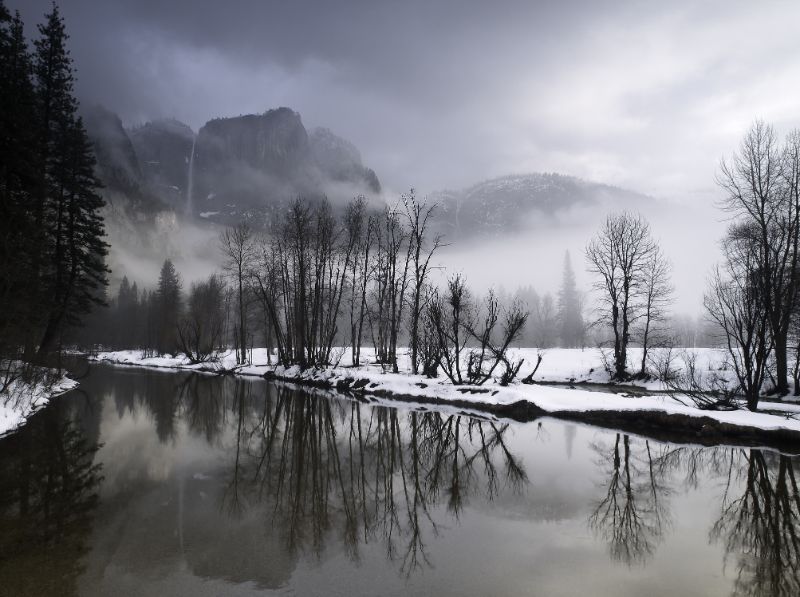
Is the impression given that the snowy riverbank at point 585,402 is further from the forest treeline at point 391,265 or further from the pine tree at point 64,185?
the pine tree at point 64,185

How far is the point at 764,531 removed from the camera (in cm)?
668

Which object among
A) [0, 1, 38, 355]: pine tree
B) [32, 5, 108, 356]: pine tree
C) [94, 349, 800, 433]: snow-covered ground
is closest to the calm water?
[94, 349, 800, 433]: snow-covered ground

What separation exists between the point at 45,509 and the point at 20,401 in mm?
12540

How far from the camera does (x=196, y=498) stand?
765cm

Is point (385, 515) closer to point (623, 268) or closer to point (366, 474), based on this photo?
point (366, 474)

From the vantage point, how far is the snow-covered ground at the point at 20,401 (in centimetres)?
1404

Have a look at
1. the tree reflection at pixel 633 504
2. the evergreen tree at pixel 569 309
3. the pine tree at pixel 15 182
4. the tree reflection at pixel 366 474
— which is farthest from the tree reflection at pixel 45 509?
the evergreen tree at pixel 569 309

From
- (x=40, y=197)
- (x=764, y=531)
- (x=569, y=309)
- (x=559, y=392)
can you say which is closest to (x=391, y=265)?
(x=559, y=392)

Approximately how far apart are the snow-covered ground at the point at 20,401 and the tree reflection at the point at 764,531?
1793cm

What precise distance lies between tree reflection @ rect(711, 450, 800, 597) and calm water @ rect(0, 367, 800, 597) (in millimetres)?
38

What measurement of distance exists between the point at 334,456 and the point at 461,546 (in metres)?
5.74

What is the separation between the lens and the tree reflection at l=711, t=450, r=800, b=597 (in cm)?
508

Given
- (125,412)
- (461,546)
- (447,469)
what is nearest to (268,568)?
(461,546)

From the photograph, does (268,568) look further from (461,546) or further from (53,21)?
(53,21)
